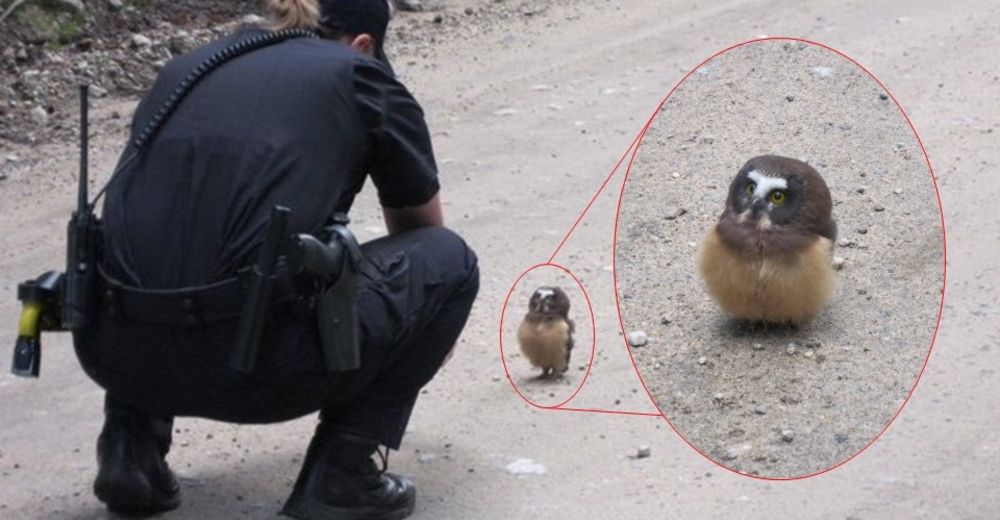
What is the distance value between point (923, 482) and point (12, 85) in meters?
5.24

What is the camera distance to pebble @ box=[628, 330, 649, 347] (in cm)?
217

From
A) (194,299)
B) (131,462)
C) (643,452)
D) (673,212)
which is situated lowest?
(131,462)

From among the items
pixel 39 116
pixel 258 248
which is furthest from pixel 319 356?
pixel 39 116

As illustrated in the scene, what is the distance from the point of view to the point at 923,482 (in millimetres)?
3893

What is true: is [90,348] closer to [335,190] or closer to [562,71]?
[335,190]

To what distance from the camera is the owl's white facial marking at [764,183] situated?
6.16ft

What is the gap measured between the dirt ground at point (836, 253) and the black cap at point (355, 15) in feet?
6.02

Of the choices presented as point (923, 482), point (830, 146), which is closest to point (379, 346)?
point (923, 482)

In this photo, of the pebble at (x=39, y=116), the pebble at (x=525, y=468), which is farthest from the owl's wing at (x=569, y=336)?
the pebble at (x=39, y=116)

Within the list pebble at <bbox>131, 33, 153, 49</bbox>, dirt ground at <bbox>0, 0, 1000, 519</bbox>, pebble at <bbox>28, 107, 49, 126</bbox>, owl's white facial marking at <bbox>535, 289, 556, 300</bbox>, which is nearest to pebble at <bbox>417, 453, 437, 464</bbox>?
dirt ground at <bbox>0, 0, 1000, 519</bbox>

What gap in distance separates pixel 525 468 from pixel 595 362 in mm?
334

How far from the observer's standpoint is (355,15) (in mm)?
3848

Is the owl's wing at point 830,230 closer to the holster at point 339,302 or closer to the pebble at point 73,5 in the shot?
the holster at point 339,302

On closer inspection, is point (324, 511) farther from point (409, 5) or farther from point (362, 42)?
point (409, 5)
